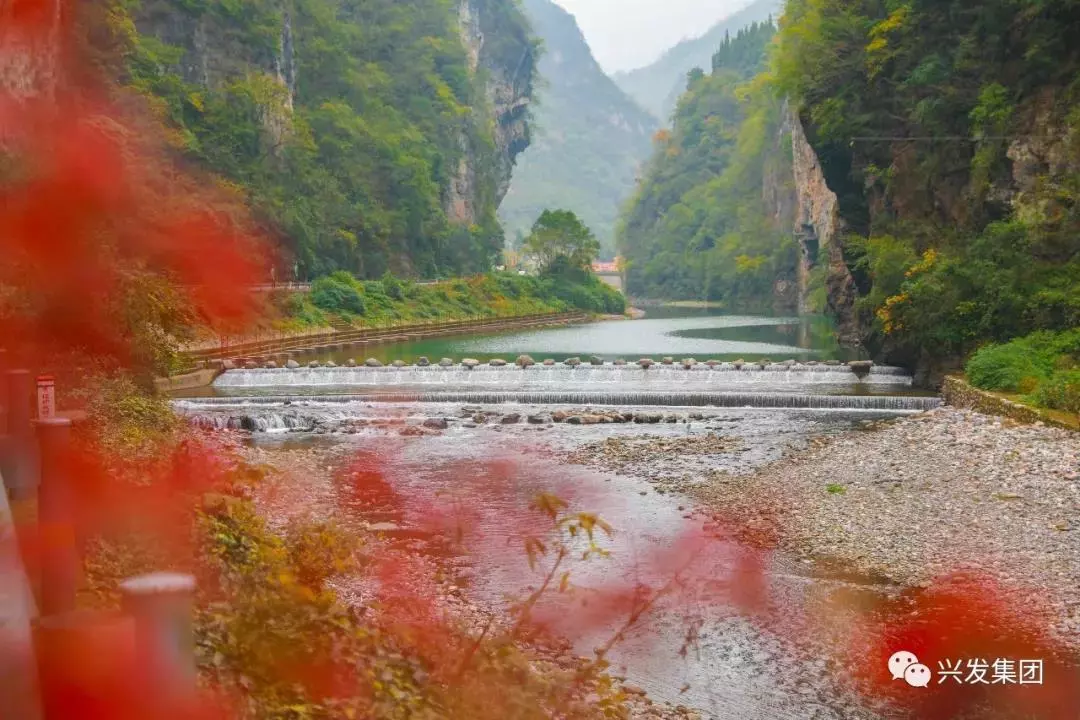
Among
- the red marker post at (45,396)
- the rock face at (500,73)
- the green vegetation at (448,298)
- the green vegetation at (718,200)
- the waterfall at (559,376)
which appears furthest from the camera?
the green vegetation at (718,200)

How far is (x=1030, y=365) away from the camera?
2169cm

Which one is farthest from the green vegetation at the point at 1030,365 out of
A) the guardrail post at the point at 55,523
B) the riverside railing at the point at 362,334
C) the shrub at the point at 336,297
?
the shrub at the point at 336,297

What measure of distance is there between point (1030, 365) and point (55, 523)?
2143 centimetres

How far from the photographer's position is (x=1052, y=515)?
12461 mm

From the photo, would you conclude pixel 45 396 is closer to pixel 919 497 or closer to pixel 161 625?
pixel 161 625

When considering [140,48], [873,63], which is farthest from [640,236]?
[873,63]

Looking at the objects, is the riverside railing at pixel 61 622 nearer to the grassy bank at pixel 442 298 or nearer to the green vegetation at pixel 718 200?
the grassy bank at pixel 442 298

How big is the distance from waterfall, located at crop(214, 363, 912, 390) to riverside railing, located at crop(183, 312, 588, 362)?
306 cm

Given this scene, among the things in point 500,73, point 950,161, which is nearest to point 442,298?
point 950,161

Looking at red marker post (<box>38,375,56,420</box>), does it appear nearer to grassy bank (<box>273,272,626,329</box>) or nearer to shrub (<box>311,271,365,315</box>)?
grassy bank (<box>273,272,626,329</box>)

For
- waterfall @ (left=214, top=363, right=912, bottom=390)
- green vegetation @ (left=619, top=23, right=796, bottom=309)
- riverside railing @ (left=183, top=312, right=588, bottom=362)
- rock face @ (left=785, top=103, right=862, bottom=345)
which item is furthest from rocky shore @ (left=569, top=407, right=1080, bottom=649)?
green vegetation @ (left=619, top=23, right=796, bottom=309)

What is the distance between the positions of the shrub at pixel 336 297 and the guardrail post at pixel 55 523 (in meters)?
46.0

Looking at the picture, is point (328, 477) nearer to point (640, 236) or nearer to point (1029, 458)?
point (1029, 458)

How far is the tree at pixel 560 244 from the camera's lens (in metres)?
81.0
